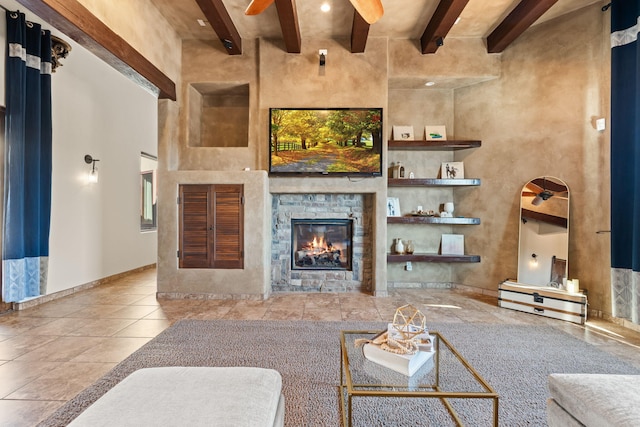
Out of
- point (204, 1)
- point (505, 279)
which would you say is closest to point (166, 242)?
point (204, 1)

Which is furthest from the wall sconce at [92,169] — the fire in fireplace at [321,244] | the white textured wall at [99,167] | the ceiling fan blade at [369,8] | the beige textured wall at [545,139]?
the beige textured wall at [545,139]

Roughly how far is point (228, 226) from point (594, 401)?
3794mm

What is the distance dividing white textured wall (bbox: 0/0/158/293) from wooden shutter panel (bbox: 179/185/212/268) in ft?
5.40

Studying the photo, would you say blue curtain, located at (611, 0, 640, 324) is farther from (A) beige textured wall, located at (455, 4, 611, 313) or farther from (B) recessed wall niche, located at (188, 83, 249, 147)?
(B) recessed wall niche, located at (188, 83, 249, 147)

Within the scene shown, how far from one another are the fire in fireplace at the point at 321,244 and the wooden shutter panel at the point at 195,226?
124 cm

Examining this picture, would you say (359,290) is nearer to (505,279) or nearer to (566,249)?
(505,279)

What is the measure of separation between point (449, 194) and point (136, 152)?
18.8 feet

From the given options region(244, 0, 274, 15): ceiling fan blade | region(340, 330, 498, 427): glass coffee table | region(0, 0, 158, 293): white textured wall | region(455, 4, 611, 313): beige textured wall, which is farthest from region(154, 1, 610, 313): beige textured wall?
region(340, 330, 498, 427): glass coffee table

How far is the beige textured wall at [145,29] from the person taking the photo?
287 centimetres

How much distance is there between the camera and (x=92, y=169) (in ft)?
15.4

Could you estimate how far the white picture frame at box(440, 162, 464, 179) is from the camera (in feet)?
15.3

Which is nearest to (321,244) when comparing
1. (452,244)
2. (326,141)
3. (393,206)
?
(393,206)

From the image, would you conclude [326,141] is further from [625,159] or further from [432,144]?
[625,159]

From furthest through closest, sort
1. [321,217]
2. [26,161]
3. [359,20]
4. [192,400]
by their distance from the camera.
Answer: [321,217]
[359,20]
[26,161]
[192,400]
